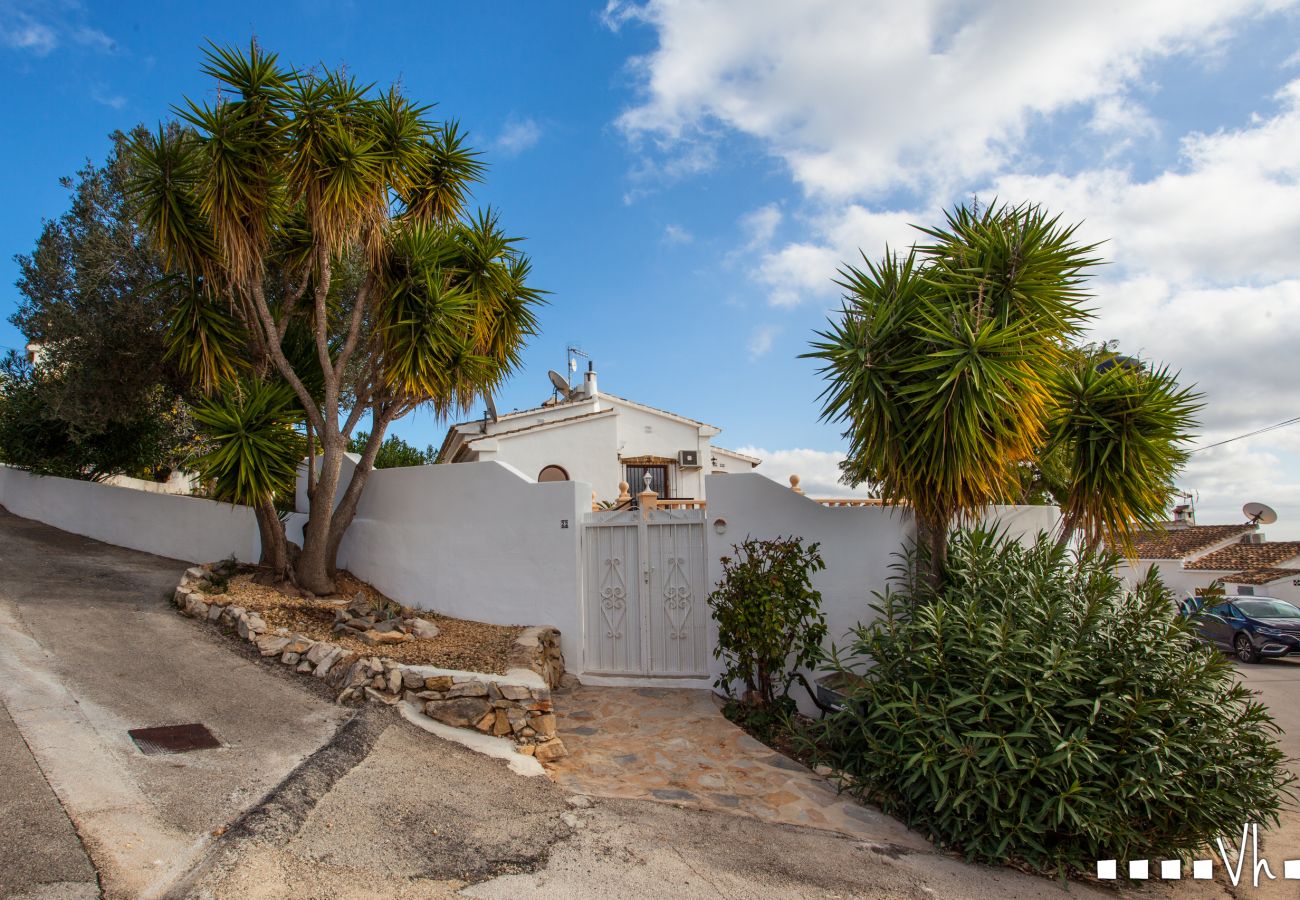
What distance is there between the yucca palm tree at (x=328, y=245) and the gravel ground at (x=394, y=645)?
0.69 metres

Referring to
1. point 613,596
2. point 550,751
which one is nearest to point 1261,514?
point 613,596

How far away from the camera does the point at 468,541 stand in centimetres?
1009

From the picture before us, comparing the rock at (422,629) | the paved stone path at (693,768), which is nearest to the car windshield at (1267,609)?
the paved stone path at (693,768)

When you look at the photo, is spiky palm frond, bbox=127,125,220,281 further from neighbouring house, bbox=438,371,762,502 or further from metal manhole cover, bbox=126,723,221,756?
neighbouring house, bbox=438,371,762,502

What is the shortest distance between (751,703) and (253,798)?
499 centimetres

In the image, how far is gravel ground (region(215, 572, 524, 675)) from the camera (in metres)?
7.89

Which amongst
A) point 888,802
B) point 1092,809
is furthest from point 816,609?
point 1092,809

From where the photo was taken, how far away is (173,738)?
18.8 feet

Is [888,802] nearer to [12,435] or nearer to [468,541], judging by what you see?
[468,541]

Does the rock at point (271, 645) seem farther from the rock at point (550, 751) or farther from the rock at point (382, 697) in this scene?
the rock at point (550, 751)

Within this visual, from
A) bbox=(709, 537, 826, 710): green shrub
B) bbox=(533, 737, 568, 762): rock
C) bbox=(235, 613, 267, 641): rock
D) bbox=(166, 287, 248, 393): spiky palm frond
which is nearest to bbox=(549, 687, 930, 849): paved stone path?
bbox=(533, 737, 568, 762): rock

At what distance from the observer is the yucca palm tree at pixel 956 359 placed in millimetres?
6547

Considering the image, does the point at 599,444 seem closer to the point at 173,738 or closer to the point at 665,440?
the point at 665,440

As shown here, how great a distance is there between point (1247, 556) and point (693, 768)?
31.8 meters
